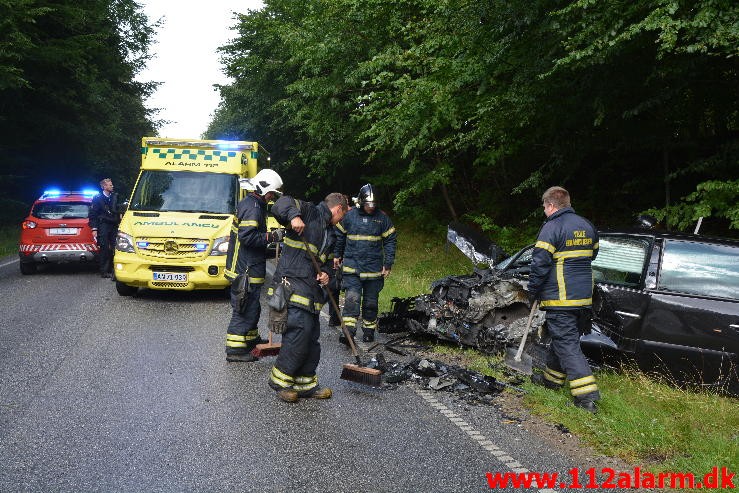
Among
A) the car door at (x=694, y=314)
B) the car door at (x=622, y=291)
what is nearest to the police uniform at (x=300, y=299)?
the car door at (x=622, y=291)

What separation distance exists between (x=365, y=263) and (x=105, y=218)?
Answer: 22.8 feet

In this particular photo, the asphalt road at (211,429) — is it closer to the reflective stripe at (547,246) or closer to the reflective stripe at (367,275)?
the reflective stripe at (367,275)

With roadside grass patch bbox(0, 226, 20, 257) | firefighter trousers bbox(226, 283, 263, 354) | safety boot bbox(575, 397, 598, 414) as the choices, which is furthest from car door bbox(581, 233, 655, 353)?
roadside grass patch bbox(0, 226, 20, 257)

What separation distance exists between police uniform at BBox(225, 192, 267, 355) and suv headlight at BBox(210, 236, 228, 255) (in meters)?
2.95

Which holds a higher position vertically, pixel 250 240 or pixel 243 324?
pixel 250 240

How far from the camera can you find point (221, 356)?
21.2 feet

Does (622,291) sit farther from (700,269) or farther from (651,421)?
(651,421)

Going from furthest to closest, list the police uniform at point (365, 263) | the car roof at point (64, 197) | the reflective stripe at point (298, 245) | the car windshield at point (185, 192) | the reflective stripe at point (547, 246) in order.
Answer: the car roof at point (64, 197) → the car windshield at point (185, 192) → the police uniform at point (365, 263) → the reflective stripe at point (298, 245) → the reflective stripe at point (547, 246)

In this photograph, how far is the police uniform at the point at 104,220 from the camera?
1213cm

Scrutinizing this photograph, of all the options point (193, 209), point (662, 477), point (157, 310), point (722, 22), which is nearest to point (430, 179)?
point (193, 209)

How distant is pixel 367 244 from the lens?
24.8 ft

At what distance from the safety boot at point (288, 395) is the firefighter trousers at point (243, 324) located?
1.32 m

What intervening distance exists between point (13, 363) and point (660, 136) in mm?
9615

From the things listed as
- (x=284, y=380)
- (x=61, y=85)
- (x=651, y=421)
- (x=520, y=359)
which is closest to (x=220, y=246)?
(x=284, y=380)
